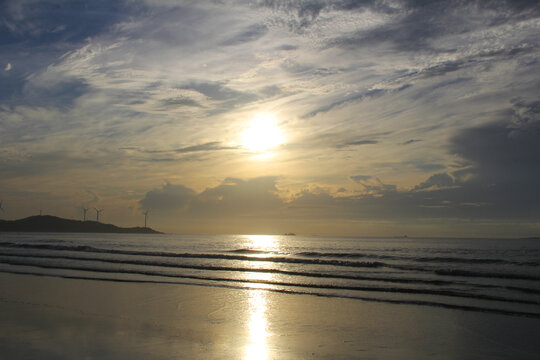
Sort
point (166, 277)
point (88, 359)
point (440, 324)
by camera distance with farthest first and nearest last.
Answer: point (166, 277) < point (440, 324) < point (88, 359)

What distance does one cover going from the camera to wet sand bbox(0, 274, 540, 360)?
8984mm

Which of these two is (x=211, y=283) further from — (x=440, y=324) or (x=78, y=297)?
(x=440, y=324)

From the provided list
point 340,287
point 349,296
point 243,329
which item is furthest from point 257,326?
point 340,287

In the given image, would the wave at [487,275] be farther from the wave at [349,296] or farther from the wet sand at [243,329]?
the wet sand at [243,329]

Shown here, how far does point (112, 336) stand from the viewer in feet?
33.2

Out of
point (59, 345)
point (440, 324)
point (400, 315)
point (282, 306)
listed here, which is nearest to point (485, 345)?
point (440, 324)

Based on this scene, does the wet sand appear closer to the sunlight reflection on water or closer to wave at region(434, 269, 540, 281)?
the sunlight reflection on water

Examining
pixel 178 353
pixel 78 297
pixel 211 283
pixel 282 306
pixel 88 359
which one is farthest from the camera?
pixel 211 283

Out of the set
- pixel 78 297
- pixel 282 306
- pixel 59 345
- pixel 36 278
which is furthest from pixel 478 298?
pixel 36 278

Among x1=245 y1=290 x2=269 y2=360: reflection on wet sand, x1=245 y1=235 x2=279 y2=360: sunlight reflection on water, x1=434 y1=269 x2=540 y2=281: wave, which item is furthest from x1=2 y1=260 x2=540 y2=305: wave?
x1=434 y1=269 x2=540 y2=281: wave

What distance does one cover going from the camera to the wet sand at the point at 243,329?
8984 millimetres

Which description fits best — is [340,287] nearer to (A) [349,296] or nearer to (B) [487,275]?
(A) [349,296]

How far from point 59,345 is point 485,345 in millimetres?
11205

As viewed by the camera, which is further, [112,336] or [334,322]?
[334,322]
